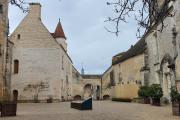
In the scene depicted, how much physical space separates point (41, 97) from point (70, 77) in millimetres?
12752

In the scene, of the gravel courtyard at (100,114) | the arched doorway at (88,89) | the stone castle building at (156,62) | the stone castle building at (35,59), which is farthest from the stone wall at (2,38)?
the arched doorway at (88,89)

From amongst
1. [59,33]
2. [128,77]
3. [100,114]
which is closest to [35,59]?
[59,33]

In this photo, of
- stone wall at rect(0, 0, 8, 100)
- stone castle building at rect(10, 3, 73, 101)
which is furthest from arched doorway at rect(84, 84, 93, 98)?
stone wall at rect(0, 0, 8, 100)

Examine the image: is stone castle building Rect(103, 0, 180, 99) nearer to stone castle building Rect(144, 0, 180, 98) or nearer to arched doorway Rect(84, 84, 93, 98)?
stone castle building Rect(144, 0, 180, 98)

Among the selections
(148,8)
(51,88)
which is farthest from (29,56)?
(148,8)

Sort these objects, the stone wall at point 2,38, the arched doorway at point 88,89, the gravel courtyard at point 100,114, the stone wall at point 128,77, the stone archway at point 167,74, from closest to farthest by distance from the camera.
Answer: the gravel courtyard at point 100,114
the stone wall at point 2,38
the stone archway at point 167,74
the stone wall at point 128,77
the arched doorway at point 88,89

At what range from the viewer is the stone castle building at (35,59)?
144 ft

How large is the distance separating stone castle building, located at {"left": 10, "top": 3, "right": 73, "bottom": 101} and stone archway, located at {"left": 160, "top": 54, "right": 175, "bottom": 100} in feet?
56.3

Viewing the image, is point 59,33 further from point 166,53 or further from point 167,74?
point 167,74

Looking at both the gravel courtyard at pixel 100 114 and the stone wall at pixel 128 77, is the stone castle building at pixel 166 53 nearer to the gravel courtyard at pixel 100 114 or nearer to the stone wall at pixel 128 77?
the stone wall at pixel 128 77

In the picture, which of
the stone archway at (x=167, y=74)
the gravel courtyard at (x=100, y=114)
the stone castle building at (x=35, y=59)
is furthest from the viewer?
the stone castle building at (x=35, y=59)

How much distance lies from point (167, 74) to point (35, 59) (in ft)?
67.7

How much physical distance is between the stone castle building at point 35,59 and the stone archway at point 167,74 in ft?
56.3

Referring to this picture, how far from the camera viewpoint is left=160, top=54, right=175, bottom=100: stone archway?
27.9 m
